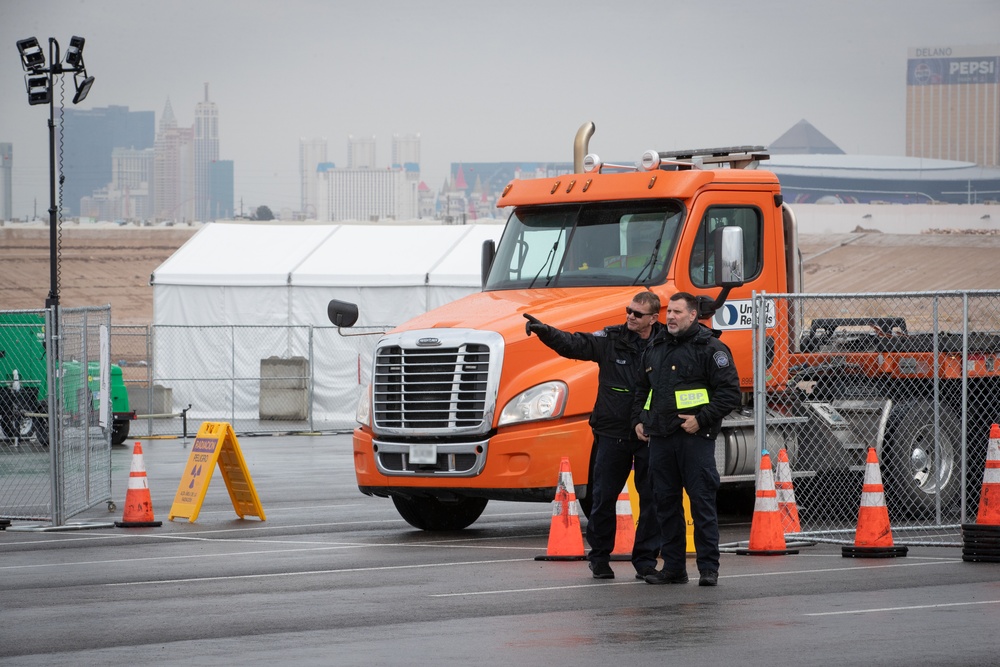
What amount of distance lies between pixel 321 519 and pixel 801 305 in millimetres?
5319

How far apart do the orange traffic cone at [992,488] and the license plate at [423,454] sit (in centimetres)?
453

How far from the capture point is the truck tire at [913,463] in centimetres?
1519

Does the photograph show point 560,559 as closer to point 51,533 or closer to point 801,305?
point 801,305

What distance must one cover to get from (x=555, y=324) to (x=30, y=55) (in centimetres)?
1958

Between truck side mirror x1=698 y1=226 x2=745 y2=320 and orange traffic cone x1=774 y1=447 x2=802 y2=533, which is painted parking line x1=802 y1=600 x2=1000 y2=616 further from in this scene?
truck side mirror x1=698 y1=226 x2=745 y2=320

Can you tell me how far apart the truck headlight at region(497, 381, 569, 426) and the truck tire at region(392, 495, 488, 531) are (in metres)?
1.75

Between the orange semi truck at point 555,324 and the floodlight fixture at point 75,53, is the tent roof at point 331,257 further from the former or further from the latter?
the orange semi truck at point 555,324

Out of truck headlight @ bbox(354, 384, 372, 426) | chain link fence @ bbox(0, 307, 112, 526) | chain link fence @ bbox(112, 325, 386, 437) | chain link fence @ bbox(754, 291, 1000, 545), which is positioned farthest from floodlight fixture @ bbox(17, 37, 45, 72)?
chain link fence @ bbox(754, 291, 1000, 545)

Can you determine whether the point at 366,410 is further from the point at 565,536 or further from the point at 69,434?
the point at 69,434

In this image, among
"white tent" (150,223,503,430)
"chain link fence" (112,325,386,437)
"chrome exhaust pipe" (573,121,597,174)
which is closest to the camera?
"chrome exhaust pipe" (573,121,597,174)

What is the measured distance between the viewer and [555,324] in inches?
533

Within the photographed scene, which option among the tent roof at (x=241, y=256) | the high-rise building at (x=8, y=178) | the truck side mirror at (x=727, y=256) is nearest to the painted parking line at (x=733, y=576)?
the truck side mirror at (x=727, y=256)

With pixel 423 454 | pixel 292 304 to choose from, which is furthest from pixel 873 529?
pixel 292 304

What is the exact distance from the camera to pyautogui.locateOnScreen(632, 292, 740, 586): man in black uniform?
34.7 feet
